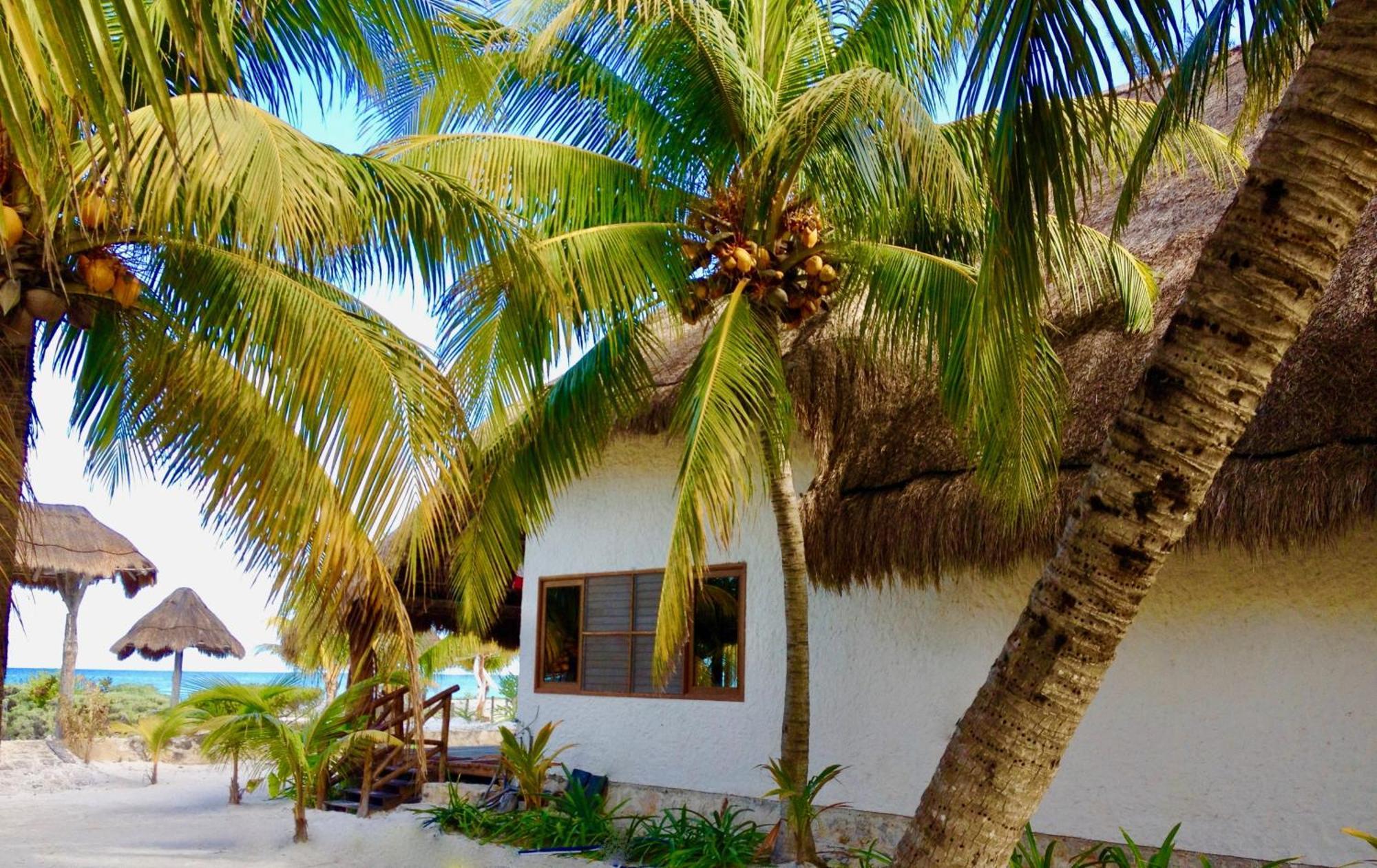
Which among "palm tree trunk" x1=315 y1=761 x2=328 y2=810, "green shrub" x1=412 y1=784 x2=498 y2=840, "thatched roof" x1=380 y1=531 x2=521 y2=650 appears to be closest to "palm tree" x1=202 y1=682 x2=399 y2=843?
"palm tree trunk" x1=315 y1=761 x2=328 y2=810

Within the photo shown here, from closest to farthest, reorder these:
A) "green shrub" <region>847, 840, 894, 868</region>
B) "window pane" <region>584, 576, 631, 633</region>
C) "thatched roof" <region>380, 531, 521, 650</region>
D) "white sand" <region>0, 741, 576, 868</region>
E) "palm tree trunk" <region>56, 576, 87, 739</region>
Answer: "green shrub" <region>847, 840, 894, 868</region>, "white sand" <region>0, 741, 576, 868</region>, "window pane" <region>584, 576, 631, 633</region>, "thatched roof" <region>380, 531, 521, 650</region>, "palm tree trunk" <region>56, 576, 87, 739</region>

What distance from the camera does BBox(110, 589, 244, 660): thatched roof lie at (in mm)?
19984

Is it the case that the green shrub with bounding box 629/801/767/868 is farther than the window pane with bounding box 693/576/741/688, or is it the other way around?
the window pane with bounding box 693/576/741/688

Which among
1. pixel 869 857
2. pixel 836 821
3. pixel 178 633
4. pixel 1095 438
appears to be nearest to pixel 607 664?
pixel 836 821

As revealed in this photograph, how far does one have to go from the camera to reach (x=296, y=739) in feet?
29.5

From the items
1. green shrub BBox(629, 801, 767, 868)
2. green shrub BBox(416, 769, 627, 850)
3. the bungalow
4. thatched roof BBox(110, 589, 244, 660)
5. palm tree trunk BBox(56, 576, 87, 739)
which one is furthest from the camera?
thatched roof BBox(110, 589, 244, 660)

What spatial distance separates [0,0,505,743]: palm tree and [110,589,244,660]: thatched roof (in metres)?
15.5

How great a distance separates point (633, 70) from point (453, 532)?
4210 mm

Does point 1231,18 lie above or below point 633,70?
below

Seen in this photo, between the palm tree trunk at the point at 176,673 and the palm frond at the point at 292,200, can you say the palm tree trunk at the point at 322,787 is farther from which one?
the palm tree trunk at the point at 176,673

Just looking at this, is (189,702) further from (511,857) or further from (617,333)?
(617,333)

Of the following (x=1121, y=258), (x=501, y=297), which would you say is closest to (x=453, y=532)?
(x=501, y=297)

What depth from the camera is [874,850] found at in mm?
7941

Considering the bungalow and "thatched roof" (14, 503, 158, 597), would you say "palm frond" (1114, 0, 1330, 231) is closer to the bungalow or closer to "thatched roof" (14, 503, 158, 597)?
the bungalow
